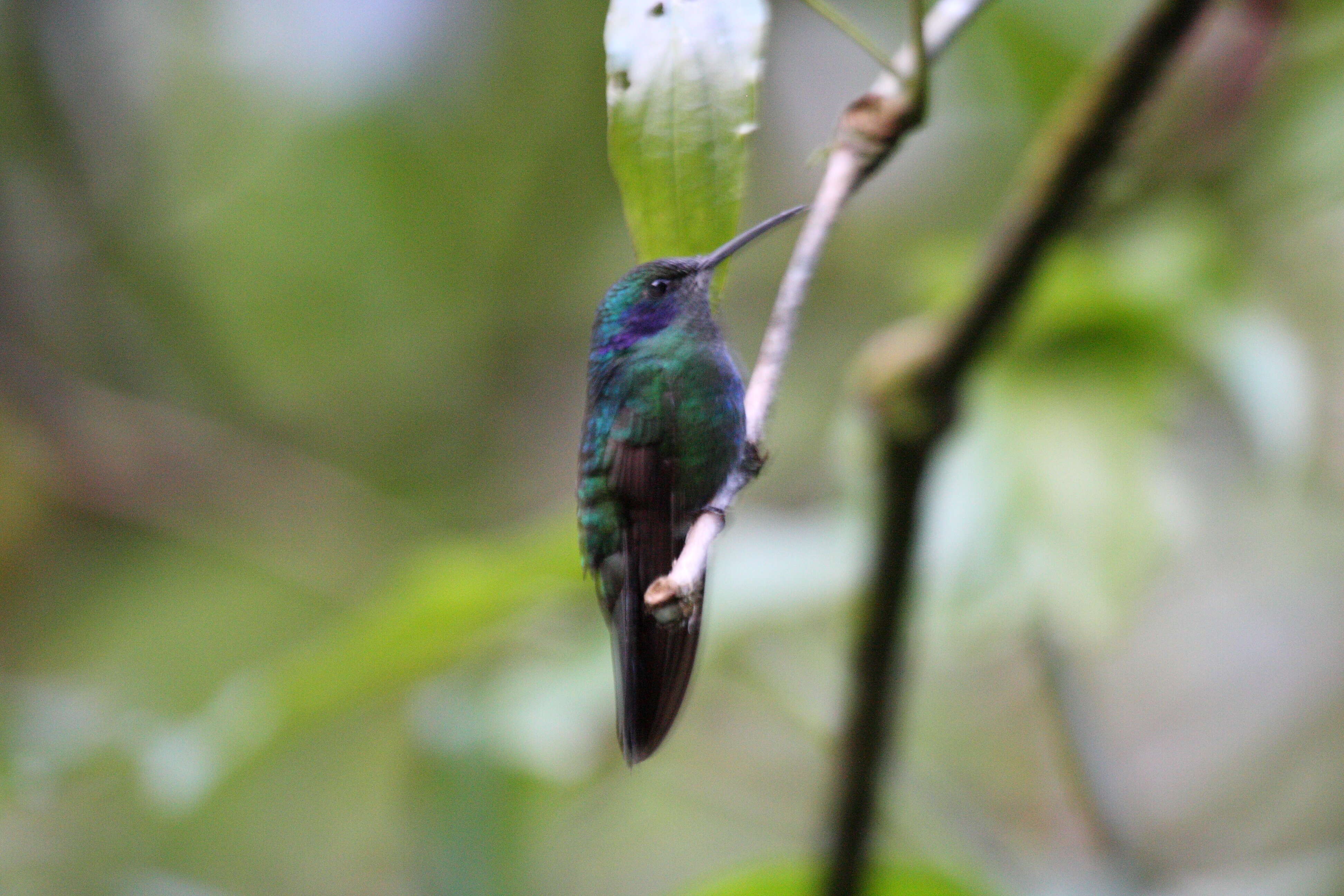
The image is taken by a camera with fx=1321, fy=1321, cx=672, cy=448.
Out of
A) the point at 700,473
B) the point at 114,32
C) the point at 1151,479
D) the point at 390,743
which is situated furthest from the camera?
the point at 114,32

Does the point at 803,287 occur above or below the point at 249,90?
below

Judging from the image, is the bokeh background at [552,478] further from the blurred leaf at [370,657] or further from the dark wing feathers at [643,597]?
the dark wing feathers at [643,597]

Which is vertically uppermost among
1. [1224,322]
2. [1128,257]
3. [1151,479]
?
[1128,257]

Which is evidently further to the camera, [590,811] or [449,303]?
[449,303]

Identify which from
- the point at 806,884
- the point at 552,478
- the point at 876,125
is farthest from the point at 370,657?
the point at 552,478

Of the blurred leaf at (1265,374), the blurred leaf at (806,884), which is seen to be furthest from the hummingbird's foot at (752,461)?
the blurred leaf at (1265,374)

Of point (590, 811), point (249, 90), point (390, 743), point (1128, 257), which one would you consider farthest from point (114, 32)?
point (1128, 257)

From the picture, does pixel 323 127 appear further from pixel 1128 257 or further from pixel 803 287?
pixel 803 287
